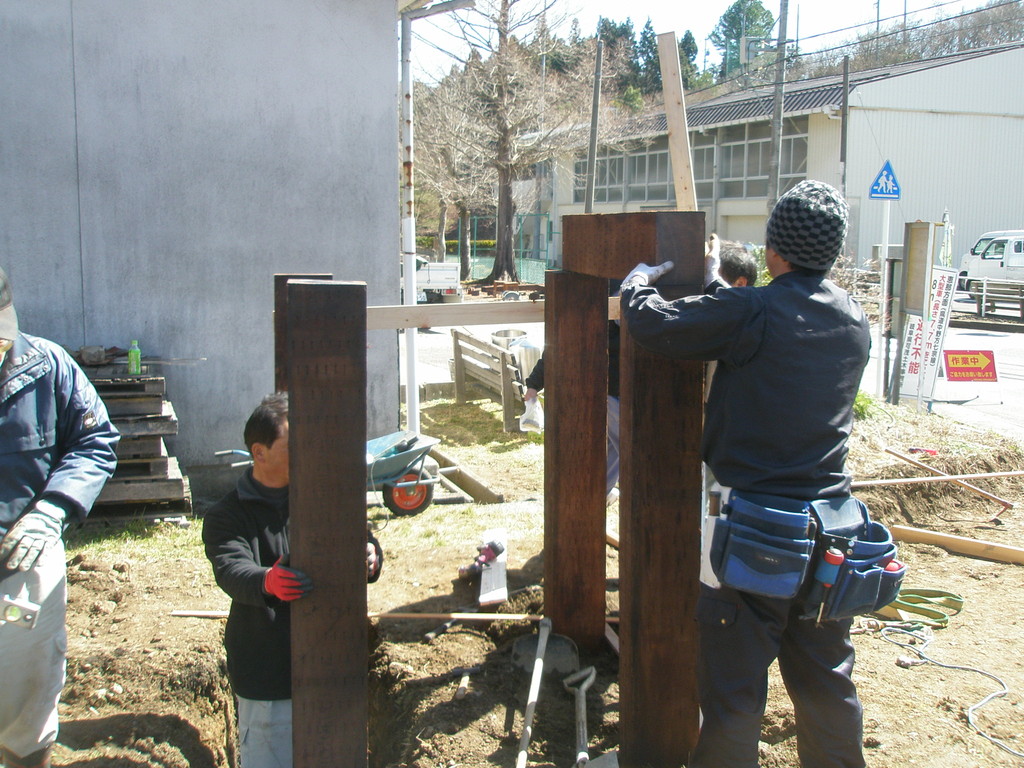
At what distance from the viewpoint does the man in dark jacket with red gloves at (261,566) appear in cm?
254

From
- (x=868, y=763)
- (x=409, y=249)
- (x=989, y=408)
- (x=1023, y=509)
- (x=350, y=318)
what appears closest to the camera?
(x=350, y=318)

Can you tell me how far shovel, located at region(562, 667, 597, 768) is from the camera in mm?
2690

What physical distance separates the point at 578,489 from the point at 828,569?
134cm

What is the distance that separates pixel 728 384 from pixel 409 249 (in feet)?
17.8

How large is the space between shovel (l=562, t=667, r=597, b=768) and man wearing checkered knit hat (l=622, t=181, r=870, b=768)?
0.36m

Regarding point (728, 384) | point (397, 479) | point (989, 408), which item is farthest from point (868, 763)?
point (989, 408)

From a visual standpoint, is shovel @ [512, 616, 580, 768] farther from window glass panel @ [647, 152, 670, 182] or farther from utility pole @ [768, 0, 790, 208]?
window glass panel @ [647, 152, 670, 182]

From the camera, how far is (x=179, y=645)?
3.85m

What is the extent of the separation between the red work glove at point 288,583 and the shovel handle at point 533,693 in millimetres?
922

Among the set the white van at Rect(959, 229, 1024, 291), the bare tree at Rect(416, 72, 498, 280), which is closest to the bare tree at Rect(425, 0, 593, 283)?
the bare tree at Rect(416, 72, 498, 280)

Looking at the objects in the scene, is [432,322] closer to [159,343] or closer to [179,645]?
[179,645]

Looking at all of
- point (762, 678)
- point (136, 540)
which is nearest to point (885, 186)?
point (136, 540)

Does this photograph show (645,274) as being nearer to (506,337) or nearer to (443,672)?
(443,672)

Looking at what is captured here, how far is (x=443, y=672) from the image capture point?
352 cm
